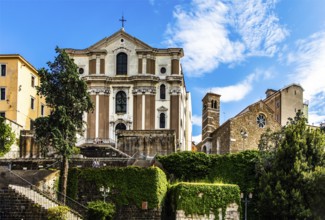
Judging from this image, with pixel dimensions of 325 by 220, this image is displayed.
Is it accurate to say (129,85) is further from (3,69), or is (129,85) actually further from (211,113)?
(211,113)

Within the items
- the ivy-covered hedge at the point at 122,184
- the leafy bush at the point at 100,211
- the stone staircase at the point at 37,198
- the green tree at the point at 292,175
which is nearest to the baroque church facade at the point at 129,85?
the ivy-covered hedge at the point at 122,184

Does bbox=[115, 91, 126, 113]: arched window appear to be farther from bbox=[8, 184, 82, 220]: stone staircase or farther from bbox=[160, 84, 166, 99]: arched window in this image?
bbox=[8, 184, 82, 220]: stone staircase

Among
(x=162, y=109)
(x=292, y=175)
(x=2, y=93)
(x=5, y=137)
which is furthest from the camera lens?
(x=162, y=109)

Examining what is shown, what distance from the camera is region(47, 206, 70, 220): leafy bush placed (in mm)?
27844

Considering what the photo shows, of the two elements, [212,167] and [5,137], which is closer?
[212,167]

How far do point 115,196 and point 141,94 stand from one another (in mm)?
25606

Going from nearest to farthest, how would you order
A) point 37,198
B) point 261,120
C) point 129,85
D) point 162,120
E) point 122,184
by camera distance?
1. point 37,198
2. point 122,184
3. point 162,120
4. point 129,85
5. point 261,120

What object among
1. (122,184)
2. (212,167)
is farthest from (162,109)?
(122,184)

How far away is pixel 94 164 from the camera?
36.4 m

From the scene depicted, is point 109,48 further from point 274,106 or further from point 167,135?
point 274,106

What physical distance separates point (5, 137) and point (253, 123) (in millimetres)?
28216

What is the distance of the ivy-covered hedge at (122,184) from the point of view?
3203 cm

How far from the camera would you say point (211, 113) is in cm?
8238

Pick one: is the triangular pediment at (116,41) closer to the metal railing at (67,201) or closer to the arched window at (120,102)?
the arched window at (120,102)
